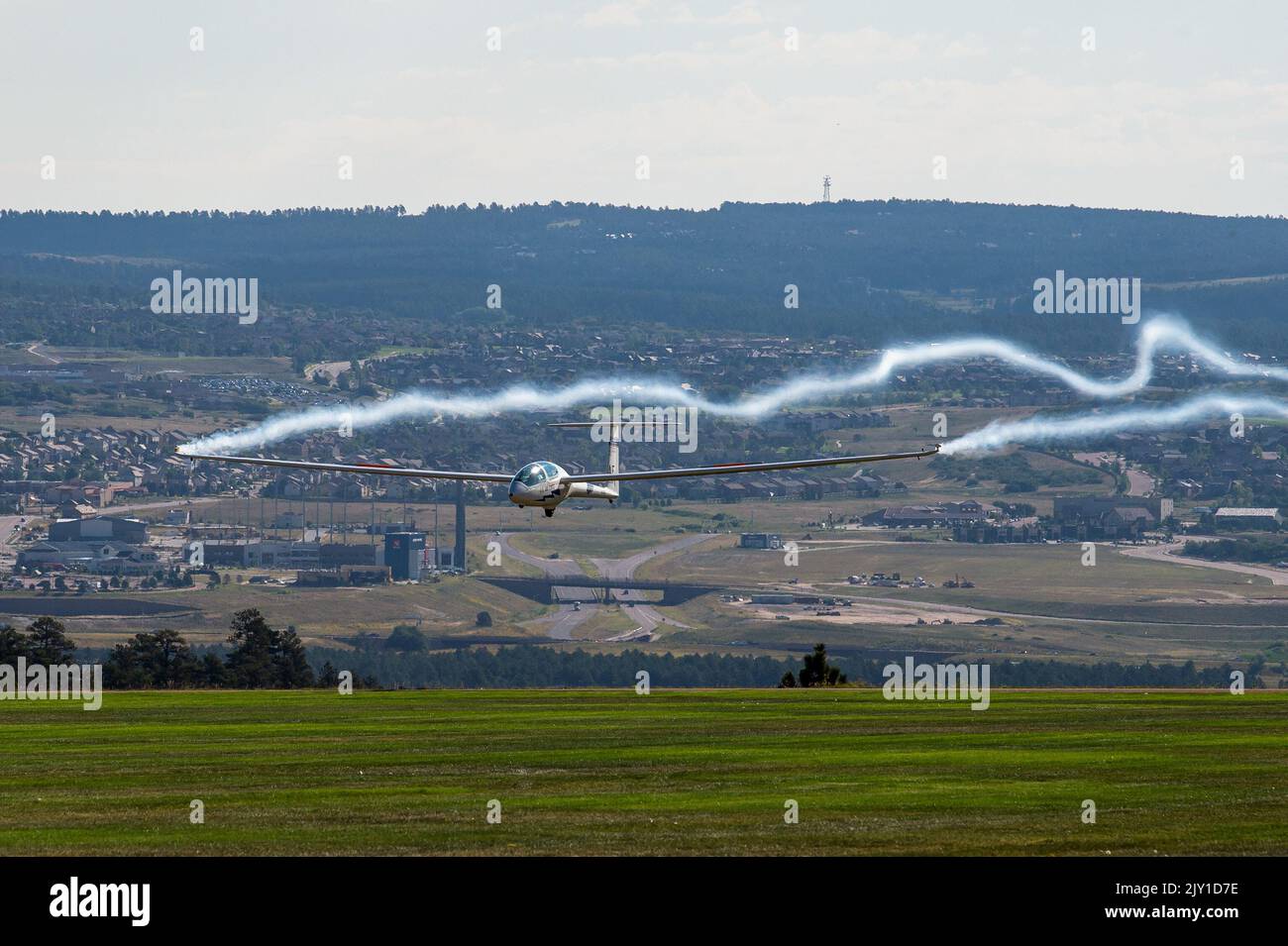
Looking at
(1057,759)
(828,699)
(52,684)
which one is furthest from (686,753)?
(52,684)

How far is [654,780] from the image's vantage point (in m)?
69.6

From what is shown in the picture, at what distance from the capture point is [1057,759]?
76375 millimetres

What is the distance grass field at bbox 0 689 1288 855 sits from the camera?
179 ft

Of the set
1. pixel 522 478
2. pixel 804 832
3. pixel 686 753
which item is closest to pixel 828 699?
pixel 686 753

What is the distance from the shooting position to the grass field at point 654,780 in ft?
179

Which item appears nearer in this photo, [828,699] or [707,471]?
[707,471]
